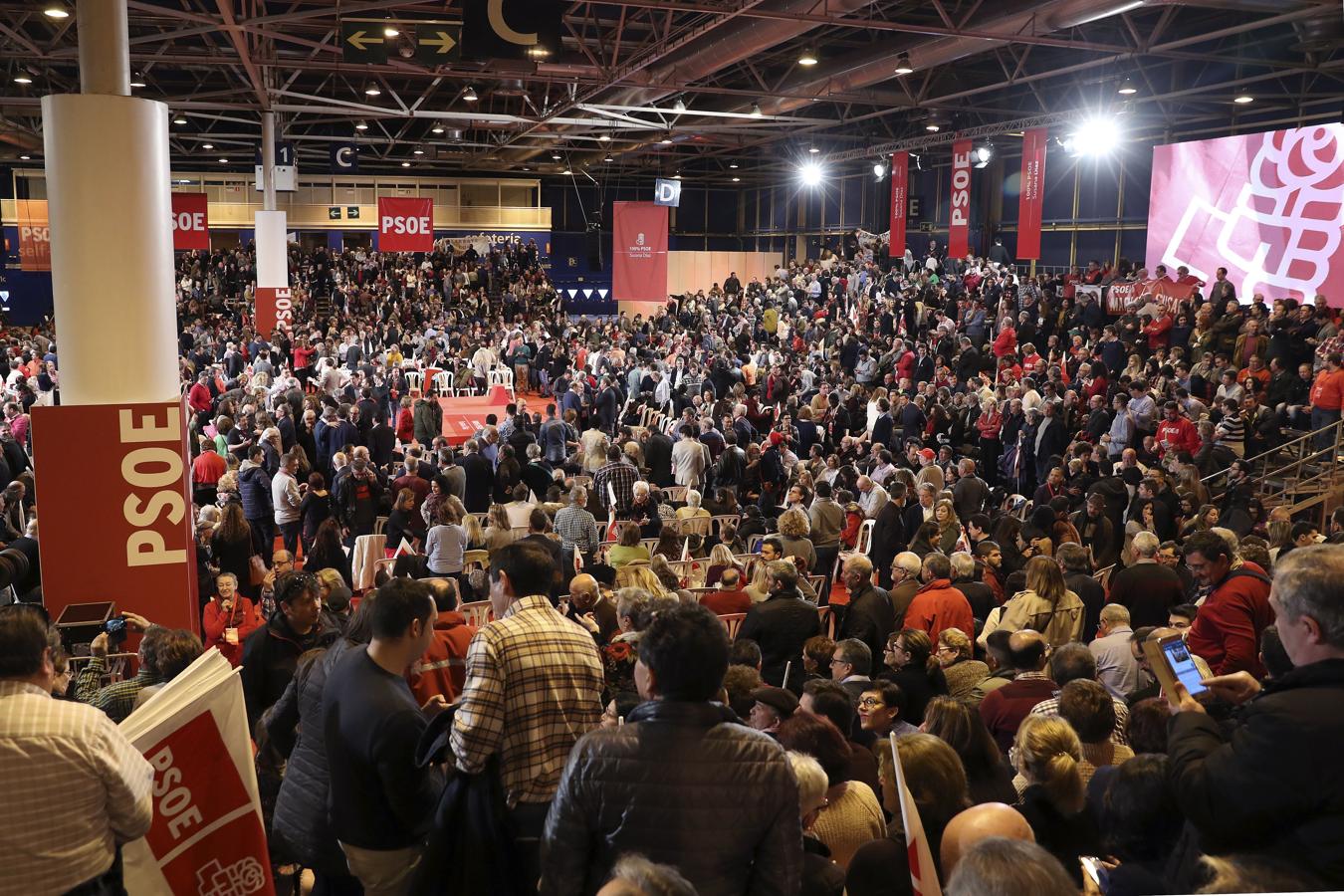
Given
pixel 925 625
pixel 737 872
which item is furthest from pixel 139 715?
pixel 925 625

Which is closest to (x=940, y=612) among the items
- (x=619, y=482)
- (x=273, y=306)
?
(x=619, y=482)

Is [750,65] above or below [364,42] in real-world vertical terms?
above

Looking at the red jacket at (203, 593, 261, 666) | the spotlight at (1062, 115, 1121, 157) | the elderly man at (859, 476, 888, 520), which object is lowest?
the red jacket at (203, 593, 261, 666)

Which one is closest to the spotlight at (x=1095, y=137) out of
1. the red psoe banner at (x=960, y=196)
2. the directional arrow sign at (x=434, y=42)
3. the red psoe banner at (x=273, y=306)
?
the red psoe banner at (x=960, y=196)

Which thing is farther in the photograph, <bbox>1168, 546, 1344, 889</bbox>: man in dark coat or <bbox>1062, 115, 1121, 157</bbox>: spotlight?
<bbox>1062, 115, 1121, 157</bbox>: spotlight

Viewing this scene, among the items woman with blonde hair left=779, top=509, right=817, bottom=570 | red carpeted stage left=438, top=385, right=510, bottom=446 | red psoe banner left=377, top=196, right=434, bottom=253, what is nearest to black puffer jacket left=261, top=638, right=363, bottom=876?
woman with blonde hair left=779, top=509, right=817, bottom=570

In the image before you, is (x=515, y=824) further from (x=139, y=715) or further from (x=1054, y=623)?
(x=1054, y=623)

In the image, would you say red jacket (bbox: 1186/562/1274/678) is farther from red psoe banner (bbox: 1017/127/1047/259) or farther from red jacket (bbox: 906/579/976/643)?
red psoe banner (bbox: 1017/127/1047/259)

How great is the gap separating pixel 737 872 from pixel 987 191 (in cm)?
2854

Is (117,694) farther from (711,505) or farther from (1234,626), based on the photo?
(711,505)

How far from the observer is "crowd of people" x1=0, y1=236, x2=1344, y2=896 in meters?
2.37

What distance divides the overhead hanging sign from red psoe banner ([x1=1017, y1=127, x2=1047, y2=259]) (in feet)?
41.1

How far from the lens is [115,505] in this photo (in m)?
5.98

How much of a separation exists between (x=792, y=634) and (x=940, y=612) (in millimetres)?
968
